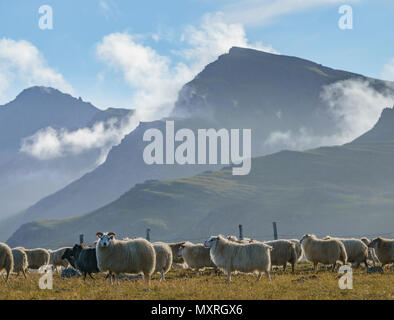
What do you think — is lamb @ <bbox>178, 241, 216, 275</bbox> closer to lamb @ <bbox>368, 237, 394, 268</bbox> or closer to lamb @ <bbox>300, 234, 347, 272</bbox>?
lamb @ <bbox>300, 234, 347, 272</bbox>

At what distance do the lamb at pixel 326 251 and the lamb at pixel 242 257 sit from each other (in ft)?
17.3

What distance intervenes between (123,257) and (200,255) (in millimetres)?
7673

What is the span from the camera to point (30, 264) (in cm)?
3142

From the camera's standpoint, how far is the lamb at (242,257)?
66.0 feet

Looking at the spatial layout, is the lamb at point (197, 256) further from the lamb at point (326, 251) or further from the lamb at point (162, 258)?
the lamb at point (326, 251)

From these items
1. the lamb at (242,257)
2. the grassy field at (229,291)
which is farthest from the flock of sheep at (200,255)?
the grassy field at (229,291)

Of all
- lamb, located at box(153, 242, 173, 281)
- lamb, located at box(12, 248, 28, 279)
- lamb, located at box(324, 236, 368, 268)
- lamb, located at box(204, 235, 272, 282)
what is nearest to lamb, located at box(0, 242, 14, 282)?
lamb, located at box(12, 248, 28, 279)
